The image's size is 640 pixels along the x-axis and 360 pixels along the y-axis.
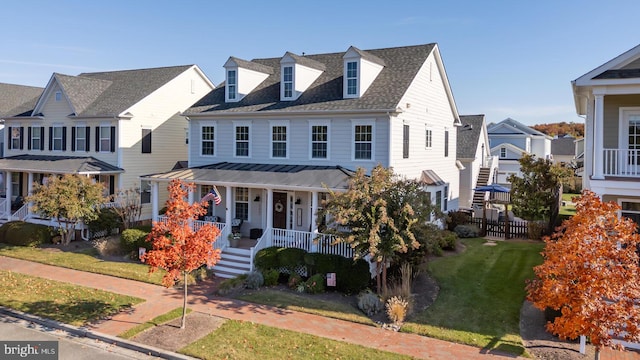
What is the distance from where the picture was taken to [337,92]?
74.7 feet

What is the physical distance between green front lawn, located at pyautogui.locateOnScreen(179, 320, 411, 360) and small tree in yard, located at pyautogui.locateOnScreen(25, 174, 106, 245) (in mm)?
13605

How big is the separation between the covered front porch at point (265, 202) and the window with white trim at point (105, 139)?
7267 millimetres

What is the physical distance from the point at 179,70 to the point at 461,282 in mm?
23180

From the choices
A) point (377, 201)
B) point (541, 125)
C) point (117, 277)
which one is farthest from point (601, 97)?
point (541, 125)

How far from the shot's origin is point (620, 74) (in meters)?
14.5

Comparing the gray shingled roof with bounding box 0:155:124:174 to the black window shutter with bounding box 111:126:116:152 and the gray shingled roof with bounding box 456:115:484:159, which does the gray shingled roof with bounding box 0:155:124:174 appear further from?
the gray shingled roof with bounding box 456:115:484:159

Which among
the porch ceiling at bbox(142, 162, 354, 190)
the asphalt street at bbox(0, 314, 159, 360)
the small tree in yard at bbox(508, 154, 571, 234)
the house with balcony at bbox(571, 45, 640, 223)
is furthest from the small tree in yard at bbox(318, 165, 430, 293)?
the small tree in yard at bbox(508, 154, 571, 234)

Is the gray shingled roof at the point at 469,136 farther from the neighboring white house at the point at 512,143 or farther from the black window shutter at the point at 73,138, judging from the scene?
the black window shutter at the point at 73,138

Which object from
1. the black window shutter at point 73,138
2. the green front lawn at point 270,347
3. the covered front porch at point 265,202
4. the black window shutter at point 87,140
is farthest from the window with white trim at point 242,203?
the black window shutter at point 73,138

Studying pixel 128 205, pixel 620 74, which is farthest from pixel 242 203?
pixel 620 74

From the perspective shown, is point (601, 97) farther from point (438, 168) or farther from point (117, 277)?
point (117, 277)

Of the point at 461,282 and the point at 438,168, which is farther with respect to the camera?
the point at 438,168

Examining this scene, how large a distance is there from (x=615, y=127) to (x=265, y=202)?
15.0 metres

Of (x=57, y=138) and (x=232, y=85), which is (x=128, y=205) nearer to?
(x=232, y=85)
